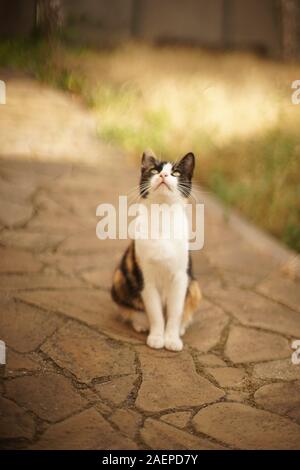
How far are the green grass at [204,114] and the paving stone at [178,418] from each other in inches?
113

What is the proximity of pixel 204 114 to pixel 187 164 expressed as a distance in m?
4.69

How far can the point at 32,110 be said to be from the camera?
7336mm

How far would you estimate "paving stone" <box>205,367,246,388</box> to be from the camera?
2971mm

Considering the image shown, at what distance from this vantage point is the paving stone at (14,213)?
4.72 meters

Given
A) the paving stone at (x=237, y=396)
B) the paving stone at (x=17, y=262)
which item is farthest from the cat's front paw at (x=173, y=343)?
the paving stone at (x=17, y=262)

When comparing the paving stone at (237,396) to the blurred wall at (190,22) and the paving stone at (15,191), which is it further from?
the blurred wall at (190,22)

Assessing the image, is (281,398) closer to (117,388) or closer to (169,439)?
(169,439)

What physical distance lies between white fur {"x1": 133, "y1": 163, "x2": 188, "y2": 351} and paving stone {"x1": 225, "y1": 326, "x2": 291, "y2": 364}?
357 mm

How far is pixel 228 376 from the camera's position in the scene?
304 cm

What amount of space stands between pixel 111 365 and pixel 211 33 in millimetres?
12707

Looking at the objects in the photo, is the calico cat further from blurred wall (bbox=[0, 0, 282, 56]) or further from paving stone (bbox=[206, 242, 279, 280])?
blurred wall (bbox=[0, 0, 282, 56])

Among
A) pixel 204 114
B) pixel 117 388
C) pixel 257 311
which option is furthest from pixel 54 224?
pixel 204 114
